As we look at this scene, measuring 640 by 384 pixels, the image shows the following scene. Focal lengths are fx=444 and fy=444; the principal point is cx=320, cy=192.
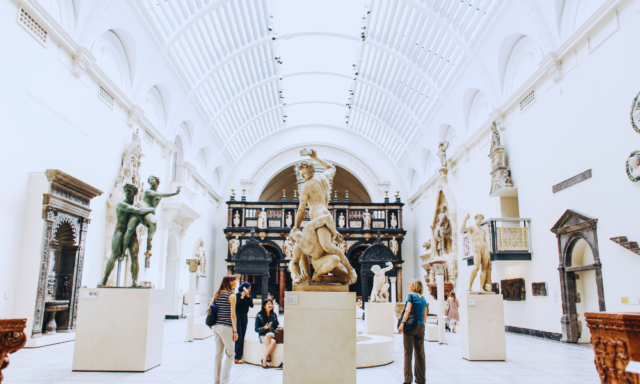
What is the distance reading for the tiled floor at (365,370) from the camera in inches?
250

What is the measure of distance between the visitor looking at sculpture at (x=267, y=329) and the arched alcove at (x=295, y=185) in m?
24.3

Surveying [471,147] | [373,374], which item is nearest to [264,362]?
[373,374]

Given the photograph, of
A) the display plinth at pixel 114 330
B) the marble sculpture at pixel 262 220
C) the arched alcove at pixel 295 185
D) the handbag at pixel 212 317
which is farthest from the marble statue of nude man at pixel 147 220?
the arched alcove at pixel 295 185

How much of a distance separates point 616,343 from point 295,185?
121 feet

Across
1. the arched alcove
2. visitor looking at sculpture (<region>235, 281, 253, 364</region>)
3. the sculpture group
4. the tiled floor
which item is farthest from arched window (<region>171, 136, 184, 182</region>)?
visitor looking at sculpture (<region>235, 281, 253, 364</region>)

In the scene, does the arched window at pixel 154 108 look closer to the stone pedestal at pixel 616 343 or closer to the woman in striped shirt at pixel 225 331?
the woman in striped shirt at pixel 225 331

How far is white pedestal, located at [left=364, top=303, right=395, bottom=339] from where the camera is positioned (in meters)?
12.0

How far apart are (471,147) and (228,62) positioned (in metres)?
10.7

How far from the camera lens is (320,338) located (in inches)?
215

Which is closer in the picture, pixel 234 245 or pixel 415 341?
pixel 415 341

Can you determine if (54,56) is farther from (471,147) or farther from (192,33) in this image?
(471,147)

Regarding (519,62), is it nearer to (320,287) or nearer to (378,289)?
(378,289)

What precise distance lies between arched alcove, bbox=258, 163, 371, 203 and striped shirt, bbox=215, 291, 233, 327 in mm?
26592

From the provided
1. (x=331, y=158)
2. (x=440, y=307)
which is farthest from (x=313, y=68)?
(x=440, y=307)
